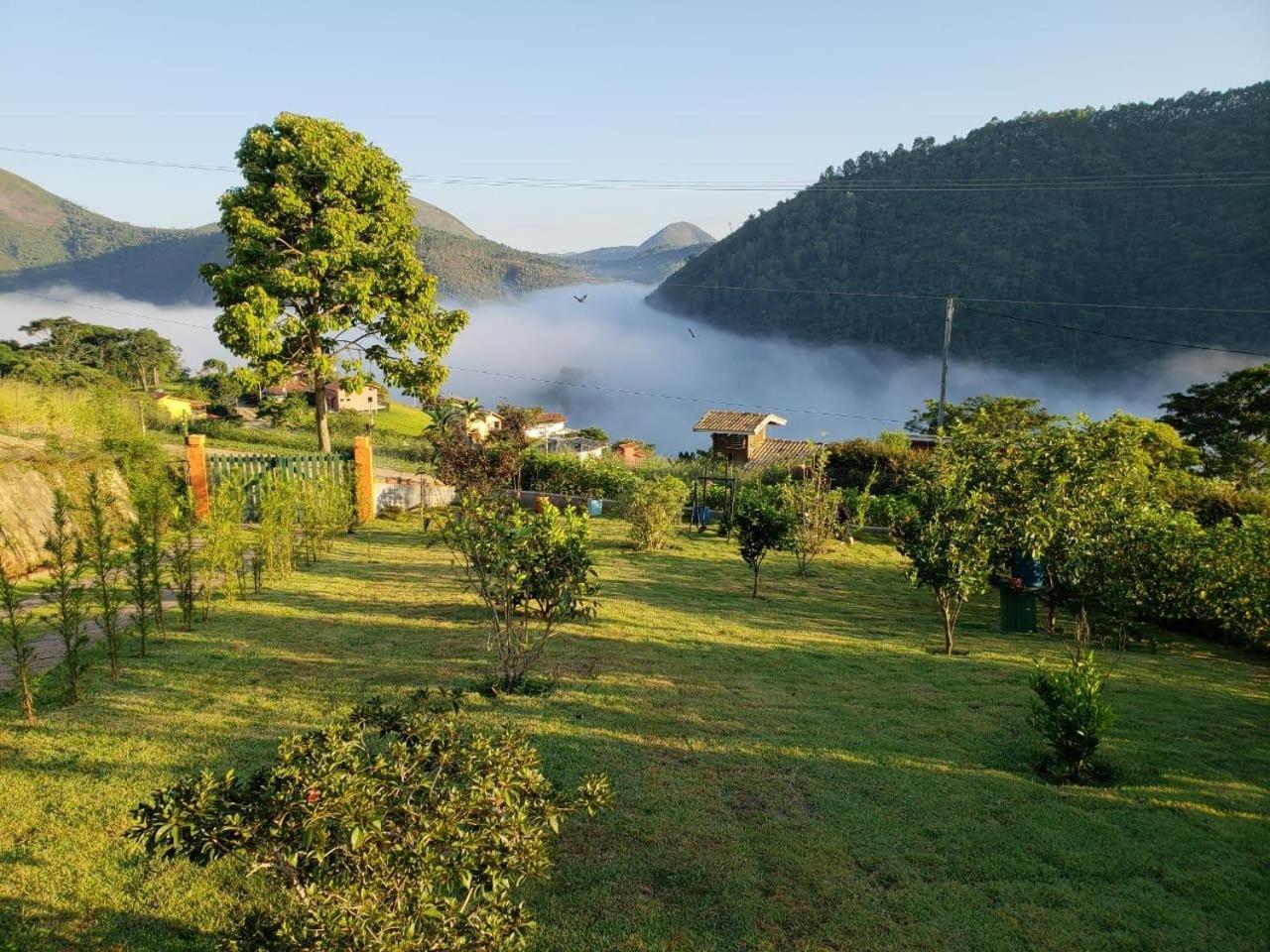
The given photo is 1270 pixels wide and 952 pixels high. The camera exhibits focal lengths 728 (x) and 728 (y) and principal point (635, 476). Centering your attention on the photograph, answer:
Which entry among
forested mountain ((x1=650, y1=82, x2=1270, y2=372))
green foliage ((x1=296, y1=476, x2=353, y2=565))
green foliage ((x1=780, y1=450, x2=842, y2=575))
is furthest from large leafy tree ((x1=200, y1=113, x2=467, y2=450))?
forested mountain ((x1=650, y1=82, x2=1270, y2=372))

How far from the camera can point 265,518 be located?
36.3 ft

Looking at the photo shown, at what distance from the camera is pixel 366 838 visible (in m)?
2.49

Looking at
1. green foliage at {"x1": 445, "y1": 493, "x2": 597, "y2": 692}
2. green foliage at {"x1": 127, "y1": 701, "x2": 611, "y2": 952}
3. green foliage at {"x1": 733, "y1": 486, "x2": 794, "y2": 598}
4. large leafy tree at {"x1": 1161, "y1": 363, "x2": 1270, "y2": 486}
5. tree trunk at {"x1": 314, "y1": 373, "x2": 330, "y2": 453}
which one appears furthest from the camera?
large leafy tree at {"x1": 1161, "y1": 363, "x2": 1270, "y2": 486}

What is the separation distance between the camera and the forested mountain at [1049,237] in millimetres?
56406

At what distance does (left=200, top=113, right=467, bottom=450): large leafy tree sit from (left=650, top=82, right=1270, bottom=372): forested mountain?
2145 inches

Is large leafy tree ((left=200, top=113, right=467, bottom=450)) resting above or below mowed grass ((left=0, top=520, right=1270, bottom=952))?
above

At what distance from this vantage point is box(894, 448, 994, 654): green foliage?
9.13m

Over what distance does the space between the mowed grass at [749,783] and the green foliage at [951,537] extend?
0.96 meters

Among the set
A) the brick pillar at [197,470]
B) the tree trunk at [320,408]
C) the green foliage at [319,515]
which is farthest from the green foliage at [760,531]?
the tree trunk at [320,408]

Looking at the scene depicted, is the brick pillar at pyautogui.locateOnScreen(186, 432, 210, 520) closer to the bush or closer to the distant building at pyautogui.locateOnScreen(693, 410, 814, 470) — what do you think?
the bush

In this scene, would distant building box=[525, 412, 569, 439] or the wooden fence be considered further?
distant building box=[525, 412, 569, 439]

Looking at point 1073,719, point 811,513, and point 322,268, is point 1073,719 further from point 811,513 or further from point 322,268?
point 322,268

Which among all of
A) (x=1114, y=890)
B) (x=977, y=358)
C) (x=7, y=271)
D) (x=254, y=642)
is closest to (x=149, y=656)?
(x=254, y=642)

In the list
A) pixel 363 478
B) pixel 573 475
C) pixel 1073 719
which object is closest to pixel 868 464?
pixel 573 475
